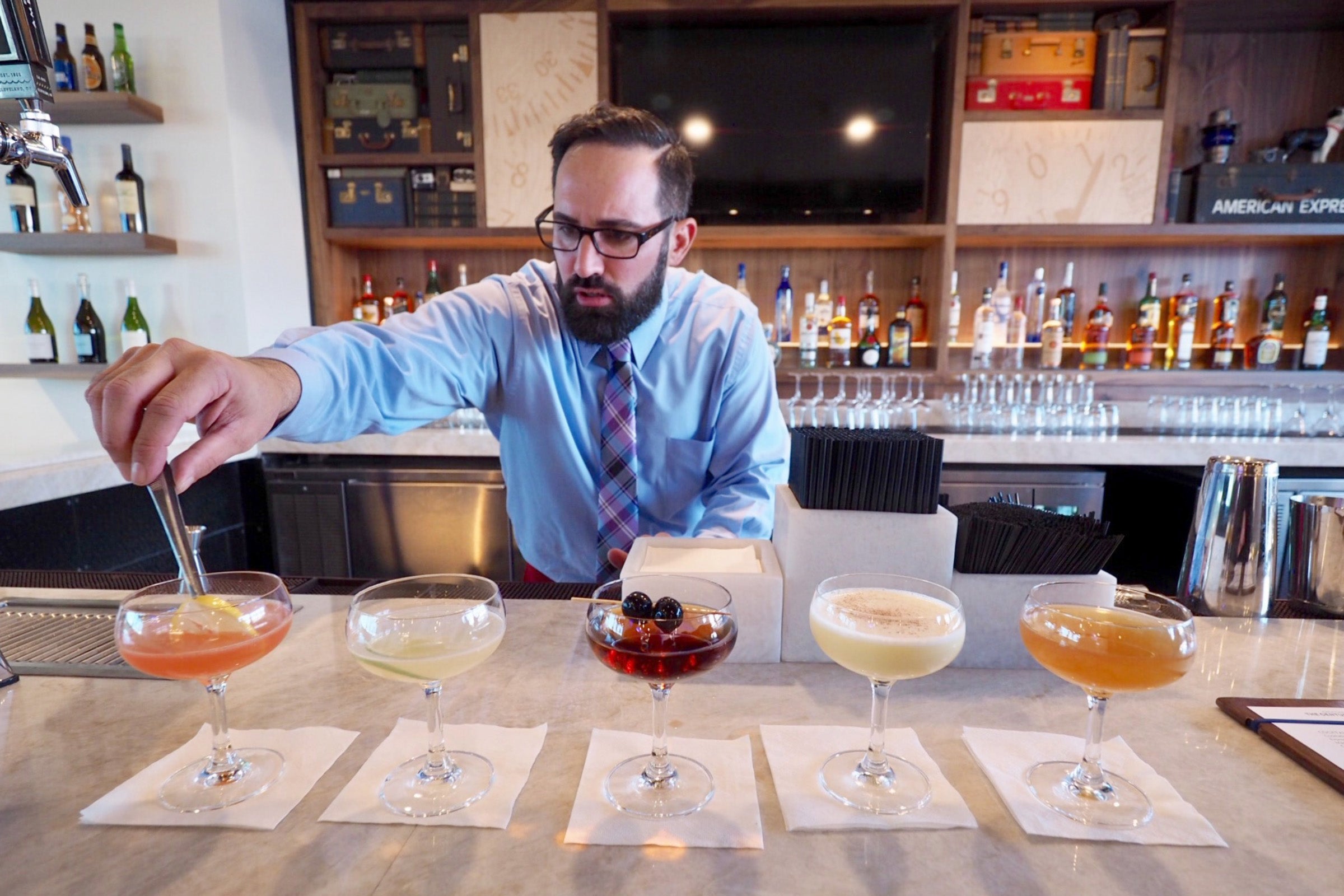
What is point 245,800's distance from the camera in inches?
29.6

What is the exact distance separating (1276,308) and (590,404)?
3329 mm

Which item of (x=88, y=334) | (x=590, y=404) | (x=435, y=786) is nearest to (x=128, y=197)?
(x=88, y=334)

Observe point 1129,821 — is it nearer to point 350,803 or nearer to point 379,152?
point 350,803

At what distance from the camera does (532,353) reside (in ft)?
5.93

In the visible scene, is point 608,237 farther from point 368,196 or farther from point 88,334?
point 88,334

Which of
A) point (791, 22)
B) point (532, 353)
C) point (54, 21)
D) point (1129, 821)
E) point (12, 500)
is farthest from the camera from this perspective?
point (791, 22)

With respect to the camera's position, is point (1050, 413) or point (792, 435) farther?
point (1050, 413)

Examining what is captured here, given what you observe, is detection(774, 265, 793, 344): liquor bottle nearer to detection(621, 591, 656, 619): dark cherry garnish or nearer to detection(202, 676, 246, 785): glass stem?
detection(621, 591, 656, 619): dark cherry garnish

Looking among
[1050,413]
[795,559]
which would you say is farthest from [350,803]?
[1050,413]

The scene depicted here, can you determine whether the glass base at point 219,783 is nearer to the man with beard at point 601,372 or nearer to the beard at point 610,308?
the man with beard at point 601,372

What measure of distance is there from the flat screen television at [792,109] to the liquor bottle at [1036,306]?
672mm

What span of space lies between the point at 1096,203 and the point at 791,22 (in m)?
1.52

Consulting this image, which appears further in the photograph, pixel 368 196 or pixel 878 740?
pixel 368 196

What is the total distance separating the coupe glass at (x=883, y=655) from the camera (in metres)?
0.77
